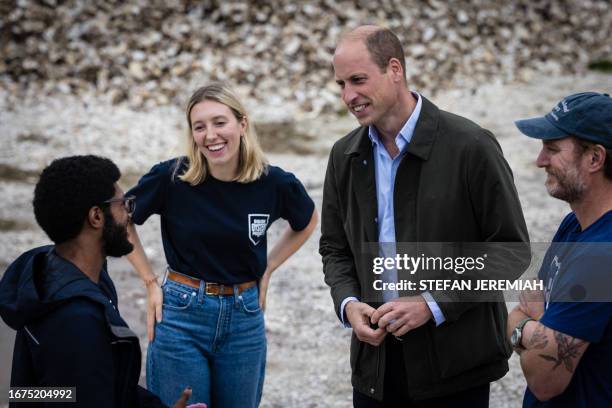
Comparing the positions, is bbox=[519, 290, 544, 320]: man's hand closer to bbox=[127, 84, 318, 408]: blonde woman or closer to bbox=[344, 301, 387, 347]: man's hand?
bbox=[344, 301, 387, 347]: man's hand

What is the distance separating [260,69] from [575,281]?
1261 cm

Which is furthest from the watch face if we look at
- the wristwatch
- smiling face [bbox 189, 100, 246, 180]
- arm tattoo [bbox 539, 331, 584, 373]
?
smiling face [bbox 189, 100, 246, 180]

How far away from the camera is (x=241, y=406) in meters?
3.84

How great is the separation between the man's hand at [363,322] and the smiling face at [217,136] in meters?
0.96

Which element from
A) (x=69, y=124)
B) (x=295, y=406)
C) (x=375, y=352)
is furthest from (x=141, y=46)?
(x=375, y=352)

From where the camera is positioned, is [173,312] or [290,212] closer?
[173,312]

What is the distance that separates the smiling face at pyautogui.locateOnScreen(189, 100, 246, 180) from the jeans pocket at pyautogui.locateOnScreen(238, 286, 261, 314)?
1.91ft

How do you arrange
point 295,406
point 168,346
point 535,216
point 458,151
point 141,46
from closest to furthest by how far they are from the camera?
1. point 458,151
2. point 168,346
3. point 295,406
4. point 535,216
5. point 141,46

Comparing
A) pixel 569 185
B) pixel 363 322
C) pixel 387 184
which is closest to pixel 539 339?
pixel 569 185

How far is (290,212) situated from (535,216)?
600 cm

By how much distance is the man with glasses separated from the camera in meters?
2.56

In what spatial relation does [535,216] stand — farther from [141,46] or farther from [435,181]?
[141,46]

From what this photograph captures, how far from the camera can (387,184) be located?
3.46 meters

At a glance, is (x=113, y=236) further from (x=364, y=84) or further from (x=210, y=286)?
(x=364, y=84)
